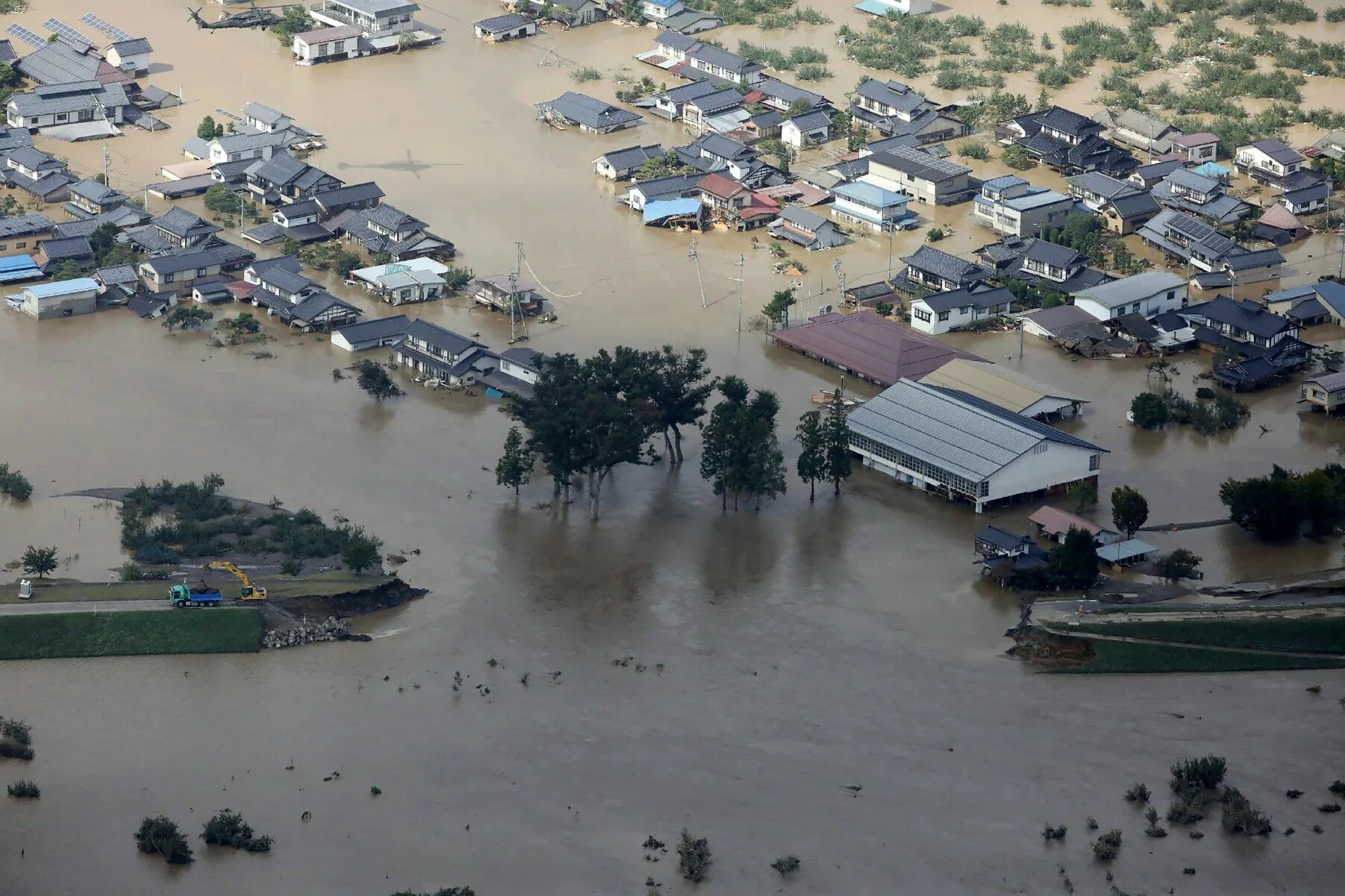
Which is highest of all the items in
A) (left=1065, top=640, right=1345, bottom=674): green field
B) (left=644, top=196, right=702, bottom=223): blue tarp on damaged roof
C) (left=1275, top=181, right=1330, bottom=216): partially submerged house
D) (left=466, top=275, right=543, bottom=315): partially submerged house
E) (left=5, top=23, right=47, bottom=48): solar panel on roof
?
(left=1065, top=640, right=1345, bottom=674): green field

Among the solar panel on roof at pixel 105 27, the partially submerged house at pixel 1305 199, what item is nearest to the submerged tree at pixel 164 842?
the partially submerged house at pixel 1305 199

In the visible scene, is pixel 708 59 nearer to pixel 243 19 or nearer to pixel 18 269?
pixel 243 19

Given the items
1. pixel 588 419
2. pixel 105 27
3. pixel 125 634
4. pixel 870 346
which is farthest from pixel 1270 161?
pixel 105 27

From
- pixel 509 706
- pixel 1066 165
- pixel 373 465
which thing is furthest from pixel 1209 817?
pixel 1066 165

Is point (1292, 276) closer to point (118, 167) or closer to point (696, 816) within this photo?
point (696, 816)

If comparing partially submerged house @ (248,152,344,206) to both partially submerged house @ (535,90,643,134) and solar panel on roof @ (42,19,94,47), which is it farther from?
solar panel on roof @ (42,19,94,47)

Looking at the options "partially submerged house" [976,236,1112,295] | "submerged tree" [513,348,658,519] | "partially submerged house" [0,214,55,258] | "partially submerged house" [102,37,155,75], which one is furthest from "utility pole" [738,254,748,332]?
"partially submerged house" [102,37,155,75]
